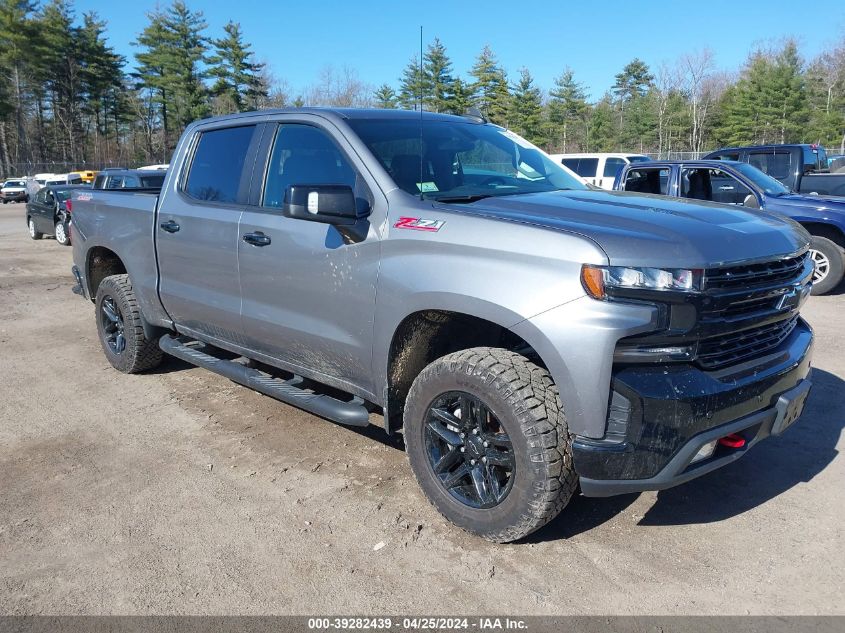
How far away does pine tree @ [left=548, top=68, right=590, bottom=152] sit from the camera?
54094 millimetres

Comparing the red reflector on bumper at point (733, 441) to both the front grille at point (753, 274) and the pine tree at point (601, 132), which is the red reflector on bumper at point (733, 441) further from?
the pine tree at point (601, 132)

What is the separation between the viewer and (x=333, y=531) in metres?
3.35

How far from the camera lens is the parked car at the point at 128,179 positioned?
14.5 meters

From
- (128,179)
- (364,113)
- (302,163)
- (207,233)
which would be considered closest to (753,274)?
(364,113)

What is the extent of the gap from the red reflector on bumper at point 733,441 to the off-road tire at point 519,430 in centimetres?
66

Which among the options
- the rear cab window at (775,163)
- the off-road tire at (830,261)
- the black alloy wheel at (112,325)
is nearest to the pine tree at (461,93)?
the rear cab window at (775,163)

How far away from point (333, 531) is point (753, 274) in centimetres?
225

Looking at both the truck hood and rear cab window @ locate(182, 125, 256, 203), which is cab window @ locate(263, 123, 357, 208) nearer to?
rear cab window @ locate(182, 125, 256, 203)

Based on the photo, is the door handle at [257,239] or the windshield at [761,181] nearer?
the door handle at [257,239]

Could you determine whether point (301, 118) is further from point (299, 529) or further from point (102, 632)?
point (102, 632)

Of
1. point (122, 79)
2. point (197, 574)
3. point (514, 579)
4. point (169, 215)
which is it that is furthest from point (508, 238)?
point (122, 79)

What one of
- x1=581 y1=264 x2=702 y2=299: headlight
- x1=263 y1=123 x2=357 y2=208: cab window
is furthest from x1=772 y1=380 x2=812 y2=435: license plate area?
x1=263 y1=123 x2=357 y2=208: cab window

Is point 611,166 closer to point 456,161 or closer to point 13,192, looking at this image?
point 456,161

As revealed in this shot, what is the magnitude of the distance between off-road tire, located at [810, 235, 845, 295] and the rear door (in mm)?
7898
